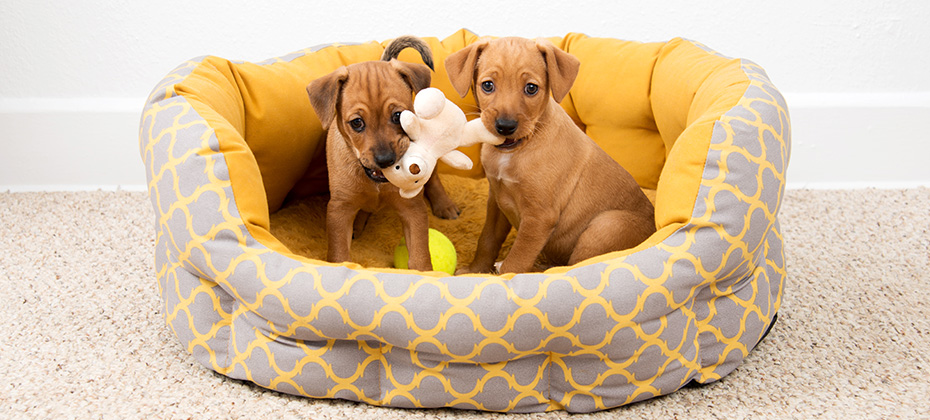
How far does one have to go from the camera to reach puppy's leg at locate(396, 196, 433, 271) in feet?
9.07

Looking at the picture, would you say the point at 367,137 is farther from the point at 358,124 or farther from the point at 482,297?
the point at 482,297

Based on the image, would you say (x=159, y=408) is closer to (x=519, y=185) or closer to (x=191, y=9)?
(x=519, y=185)

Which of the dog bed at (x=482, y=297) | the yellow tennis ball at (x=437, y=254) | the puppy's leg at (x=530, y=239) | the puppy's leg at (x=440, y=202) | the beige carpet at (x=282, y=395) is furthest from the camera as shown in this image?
the puppy's leg at (x=440, y=202)

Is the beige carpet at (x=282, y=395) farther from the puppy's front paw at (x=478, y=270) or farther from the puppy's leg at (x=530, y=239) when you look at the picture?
the puppy's front paw at (x=478, y=270)

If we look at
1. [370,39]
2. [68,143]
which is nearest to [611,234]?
[370,39]

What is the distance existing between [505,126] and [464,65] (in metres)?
0.32

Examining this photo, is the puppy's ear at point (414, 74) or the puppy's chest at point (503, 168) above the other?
the puppy's ear at point (414, 74)

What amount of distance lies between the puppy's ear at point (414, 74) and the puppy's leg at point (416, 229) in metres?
0.45

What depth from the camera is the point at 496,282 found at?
6.68 ft

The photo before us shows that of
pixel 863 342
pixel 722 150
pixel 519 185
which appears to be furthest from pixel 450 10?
pixel 863 342

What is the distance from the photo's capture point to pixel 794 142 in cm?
462

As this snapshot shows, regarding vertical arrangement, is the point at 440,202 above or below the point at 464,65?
below

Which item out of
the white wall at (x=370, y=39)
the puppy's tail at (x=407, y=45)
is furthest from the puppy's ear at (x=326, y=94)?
the white wall at (x=370, y=39)

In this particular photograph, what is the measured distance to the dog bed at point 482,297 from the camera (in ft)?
6.55
